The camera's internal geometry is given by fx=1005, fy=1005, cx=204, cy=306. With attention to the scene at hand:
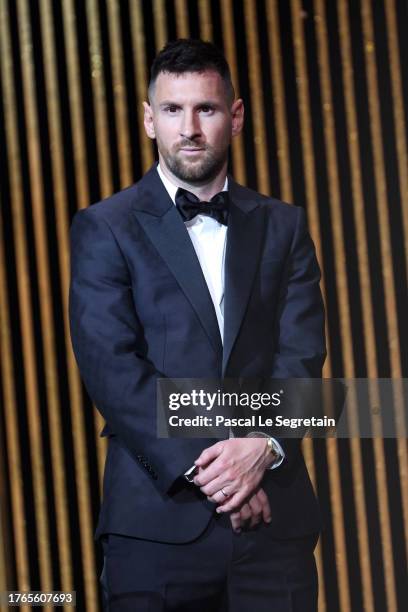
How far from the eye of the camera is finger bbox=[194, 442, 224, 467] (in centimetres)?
200

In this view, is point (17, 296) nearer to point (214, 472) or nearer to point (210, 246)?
point (210, 246)

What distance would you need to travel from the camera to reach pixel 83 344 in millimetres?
2068

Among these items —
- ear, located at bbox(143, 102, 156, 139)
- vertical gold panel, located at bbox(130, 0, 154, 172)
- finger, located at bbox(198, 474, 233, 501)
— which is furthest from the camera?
vertical gold panel, located at bbox(130, 0, 154, 172)

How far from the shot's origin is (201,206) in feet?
7.04

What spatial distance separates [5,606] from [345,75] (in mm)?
1506

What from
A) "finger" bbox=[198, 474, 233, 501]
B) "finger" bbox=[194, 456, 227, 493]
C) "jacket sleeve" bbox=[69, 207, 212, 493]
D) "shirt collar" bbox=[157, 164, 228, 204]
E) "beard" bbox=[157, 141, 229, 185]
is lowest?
"finger" bbox=[198, 474, 233, 501]

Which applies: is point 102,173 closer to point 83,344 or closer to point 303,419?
point 83,344

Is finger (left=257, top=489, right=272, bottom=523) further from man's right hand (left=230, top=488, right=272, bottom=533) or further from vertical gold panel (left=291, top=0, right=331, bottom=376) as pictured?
vertical gold panel (left=291, top=0, right=331, bottom=376)

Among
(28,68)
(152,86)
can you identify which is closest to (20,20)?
(28,68)

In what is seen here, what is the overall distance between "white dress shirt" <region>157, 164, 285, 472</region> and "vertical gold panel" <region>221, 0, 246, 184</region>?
23cm

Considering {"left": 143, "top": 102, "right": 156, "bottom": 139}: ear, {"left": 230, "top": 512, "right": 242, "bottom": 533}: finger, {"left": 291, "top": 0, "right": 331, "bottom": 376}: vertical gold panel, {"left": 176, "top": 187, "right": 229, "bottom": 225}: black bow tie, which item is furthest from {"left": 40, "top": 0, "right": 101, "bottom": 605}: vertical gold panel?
{"left": 291, "top": 0, "right": 331, "bottom": 376}: vertical gold panel

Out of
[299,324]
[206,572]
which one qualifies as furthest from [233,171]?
[206,572]

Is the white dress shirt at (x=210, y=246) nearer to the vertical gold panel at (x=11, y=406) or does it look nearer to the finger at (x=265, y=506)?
the finger at (x=265, y=506)

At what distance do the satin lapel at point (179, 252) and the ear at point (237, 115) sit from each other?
0.26 meters
